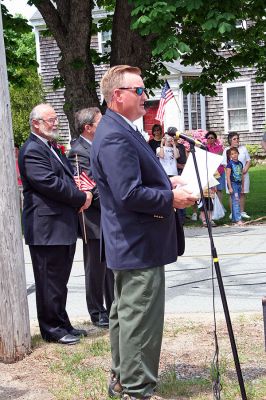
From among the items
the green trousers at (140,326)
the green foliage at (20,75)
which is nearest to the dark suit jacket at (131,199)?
the green trousers at (140,326)

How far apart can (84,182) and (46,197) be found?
1.99 ft

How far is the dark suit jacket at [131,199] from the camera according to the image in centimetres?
467

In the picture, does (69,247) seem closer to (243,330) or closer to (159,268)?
(243,330)

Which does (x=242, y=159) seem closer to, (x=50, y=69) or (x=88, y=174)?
(x=88, y=174)

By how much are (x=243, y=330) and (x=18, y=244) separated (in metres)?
2.03

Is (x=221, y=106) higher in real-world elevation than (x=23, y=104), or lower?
lower

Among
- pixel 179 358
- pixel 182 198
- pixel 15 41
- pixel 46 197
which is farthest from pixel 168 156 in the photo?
pixel 182 198

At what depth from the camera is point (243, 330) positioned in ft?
22.6

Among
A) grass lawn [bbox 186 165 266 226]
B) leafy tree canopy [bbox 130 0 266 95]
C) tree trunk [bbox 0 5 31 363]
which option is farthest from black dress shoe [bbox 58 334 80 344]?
grass lawn [bbox 186 165 266 226]

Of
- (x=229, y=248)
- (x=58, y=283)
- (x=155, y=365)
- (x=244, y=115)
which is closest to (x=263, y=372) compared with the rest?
(x=155, y=365)

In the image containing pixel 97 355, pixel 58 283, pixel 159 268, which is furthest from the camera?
pixel 58 283

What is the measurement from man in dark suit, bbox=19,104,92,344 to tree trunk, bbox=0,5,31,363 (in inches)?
6.9

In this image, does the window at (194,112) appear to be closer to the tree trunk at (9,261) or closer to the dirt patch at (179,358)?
the dirt patch at (179,358)

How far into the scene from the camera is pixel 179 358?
622 cm
